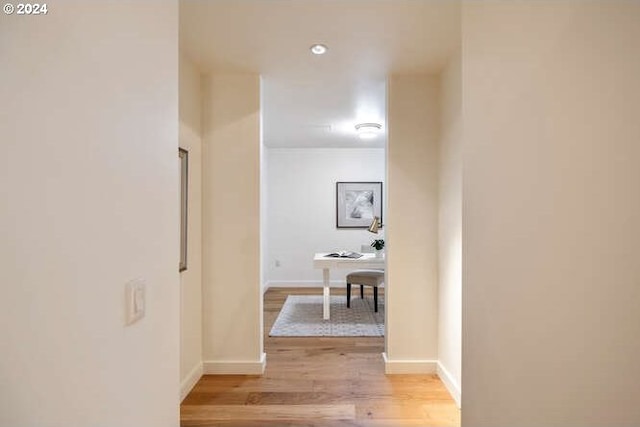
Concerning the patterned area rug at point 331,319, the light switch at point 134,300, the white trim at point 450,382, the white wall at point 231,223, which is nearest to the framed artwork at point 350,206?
the patterned area rug at point 331,319

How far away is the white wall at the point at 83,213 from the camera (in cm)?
59

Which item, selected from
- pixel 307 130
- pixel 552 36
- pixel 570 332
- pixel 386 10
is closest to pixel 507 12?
A: pixel 552 36

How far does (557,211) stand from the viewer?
994 mm

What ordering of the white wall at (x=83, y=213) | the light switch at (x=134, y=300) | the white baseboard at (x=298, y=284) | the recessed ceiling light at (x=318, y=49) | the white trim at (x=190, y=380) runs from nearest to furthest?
the white wall at (x=83, y=213)
the light switch at (x=134, y=300)
the recessed ceiling light at (x=318, y=49)
the white trim at (x=190, y=380)
the white baseboard at (x=298, y=284)

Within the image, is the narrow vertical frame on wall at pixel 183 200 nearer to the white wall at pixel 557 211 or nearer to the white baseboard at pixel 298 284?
the white wall at pixel 557 211

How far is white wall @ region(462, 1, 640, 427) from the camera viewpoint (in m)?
0.92

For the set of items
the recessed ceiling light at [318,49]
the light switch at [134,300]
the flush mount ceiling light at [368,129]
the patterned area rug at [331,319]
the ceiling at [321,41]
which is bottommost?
the patterned area rug at [331,319]

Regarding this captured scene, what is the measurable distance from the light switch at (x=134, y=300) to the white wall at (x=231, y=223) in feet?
6.51

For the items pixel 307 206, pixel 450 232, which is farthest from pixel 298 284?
pixel 450 232

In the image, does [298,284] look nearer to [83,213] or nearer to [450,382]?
[450,382]

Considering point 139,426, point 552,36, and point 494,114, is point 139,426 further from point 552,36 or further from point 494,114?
point 552,36

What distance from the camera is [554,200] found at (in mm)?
997

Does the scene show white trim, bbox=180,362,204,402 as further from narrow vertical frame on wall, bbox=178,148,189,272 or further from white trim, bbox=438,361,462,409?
white trim, bbox=438,361,462,409

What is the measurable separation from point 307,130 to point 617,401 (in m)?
4.54
